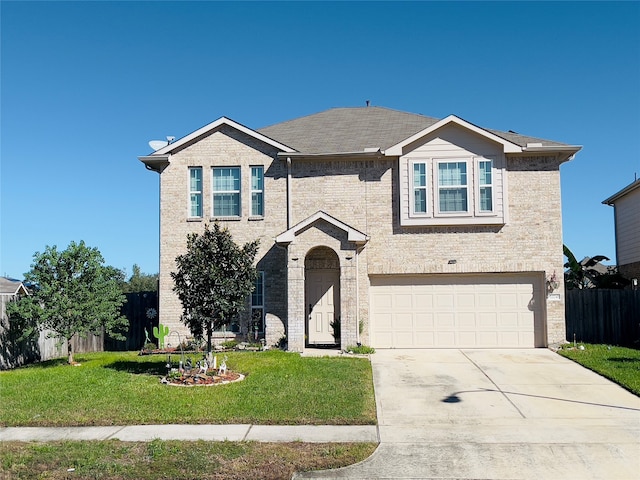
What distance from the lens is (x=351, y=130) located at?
65.0 feet

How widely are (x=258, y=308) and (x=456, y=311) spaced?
19.1 ft

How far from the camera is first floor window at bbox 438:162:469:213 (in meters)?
17.3

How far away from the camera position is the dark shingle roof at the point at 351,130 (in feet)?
59.7

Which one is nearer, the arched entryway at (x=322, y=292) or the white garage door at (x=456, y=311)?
the white garage door at (x=456, y=311)

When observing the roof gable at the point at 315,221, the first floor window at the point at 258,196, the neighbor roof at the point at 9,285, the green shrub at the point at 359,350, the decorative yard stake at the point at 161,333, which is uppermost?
the first floor window at the point at 258,196

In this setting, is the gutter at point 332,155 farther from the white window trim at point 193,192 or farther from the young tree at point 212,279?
the young tree at point 212,279

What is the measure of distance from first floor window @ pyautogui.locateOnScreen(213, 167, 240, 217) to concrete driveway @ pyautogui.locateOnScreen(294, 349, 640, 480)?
659 cm

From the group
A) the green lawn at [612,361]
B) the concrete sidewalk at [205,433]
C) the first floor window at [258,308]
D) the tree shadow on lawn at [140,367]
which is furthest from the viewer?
the first floor window at [258,308]

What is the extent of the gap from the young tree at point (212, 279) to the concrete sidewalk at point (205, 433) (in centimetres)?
377

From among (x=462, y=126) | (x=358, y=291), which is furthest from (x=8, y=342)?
(x=462, y=126)

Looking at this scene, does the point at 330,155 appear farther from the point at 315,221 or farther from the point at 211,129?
the point at 211,129

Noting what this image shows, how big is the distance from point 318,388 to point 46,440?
481 centimetres

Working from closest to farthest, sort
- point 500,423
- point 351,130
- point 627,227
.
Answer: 1. point 500,423
2. point 351,130
3. point 627,227

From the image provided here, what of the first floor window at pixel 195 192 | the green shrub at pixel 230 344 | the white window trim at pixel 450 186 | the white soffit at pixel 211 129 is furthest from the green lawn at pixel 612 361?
the first floor window at pixel 195 192
